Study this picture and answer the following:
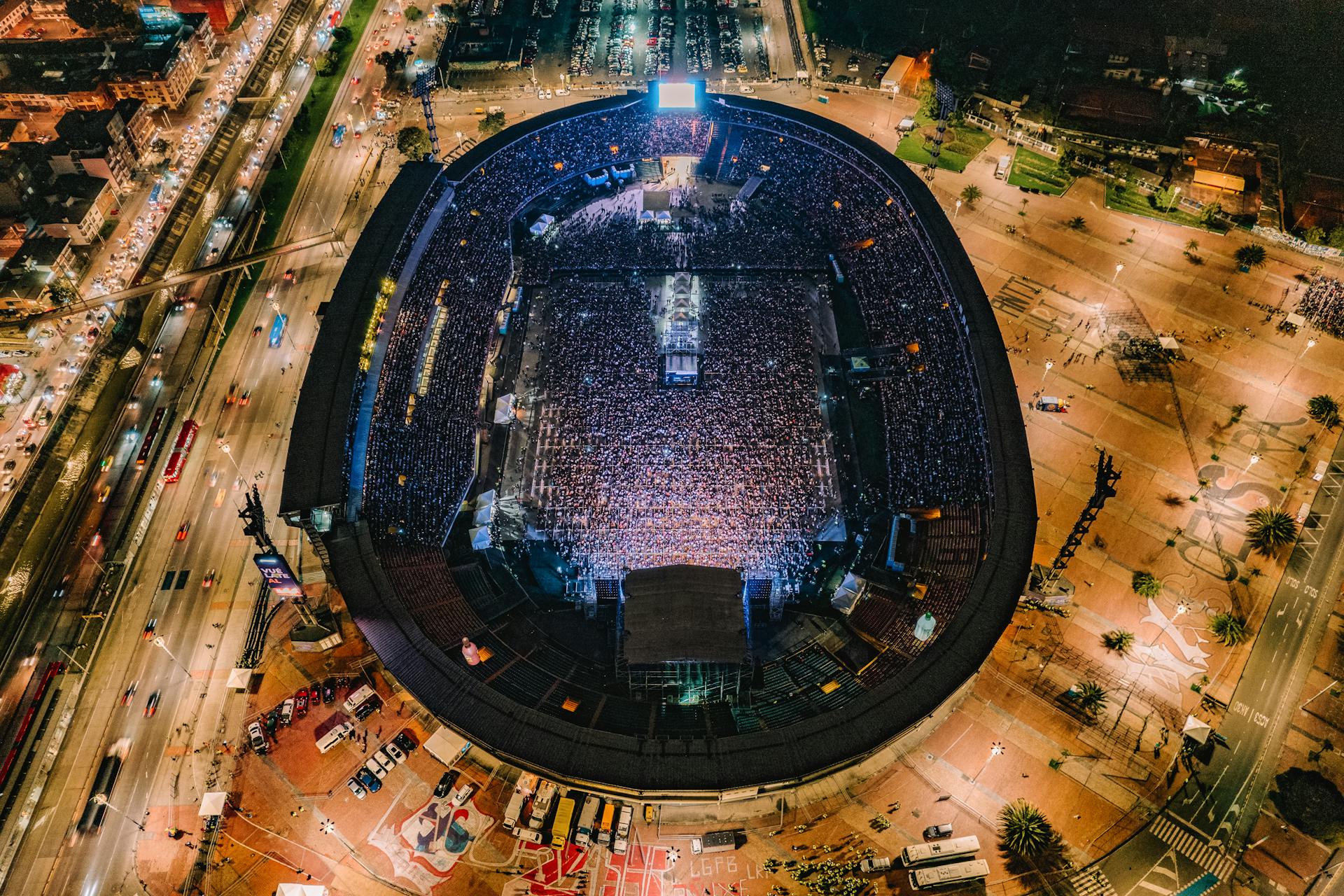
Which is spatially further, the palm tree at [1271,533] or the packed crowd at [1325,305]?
the packed crowd at [1325,305]

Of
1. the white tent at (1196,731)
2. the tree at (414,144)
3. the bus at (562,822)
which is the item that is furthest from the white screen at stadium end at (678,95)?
the white tent at (1196,731)

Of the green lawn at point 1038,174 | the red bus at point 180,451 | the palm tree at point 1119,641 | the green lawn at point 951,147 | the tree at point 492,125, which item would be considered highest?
the tree at point 492,125

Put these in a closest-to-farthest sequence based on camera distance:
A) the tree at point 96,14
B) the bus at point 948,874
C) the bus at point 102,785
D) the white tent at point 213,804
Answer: the bus at point 948,874, the white tent at point 213,804, the bus at point 102,785, the tree at point 96,14

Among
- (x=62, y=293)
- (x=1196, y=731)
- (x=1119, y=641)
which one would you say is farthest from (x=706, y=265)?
(x=62, y=293)

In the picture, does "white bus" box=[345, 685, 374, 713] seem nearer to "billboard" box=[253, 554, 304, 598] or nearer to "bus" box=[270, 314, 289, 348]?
"billboard" box=[253, 554, 304, 598]

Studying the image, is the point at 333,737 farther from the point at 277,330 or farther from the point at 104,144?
the point at 104,144

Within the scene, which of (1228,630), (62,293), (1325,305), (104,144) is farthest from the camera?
(104,144)

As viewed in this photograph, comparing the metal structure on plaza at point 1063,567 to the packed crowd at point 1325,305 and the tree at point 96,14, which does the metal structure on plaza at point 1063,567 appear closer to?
the packed crowd at point 1325,305

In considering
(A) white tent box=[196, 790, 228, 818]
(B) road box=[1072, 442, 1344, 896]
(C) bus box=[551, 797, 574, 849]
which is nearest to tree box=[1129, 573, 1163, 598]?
(B) road box=[1072, 442, 1344, 896]
